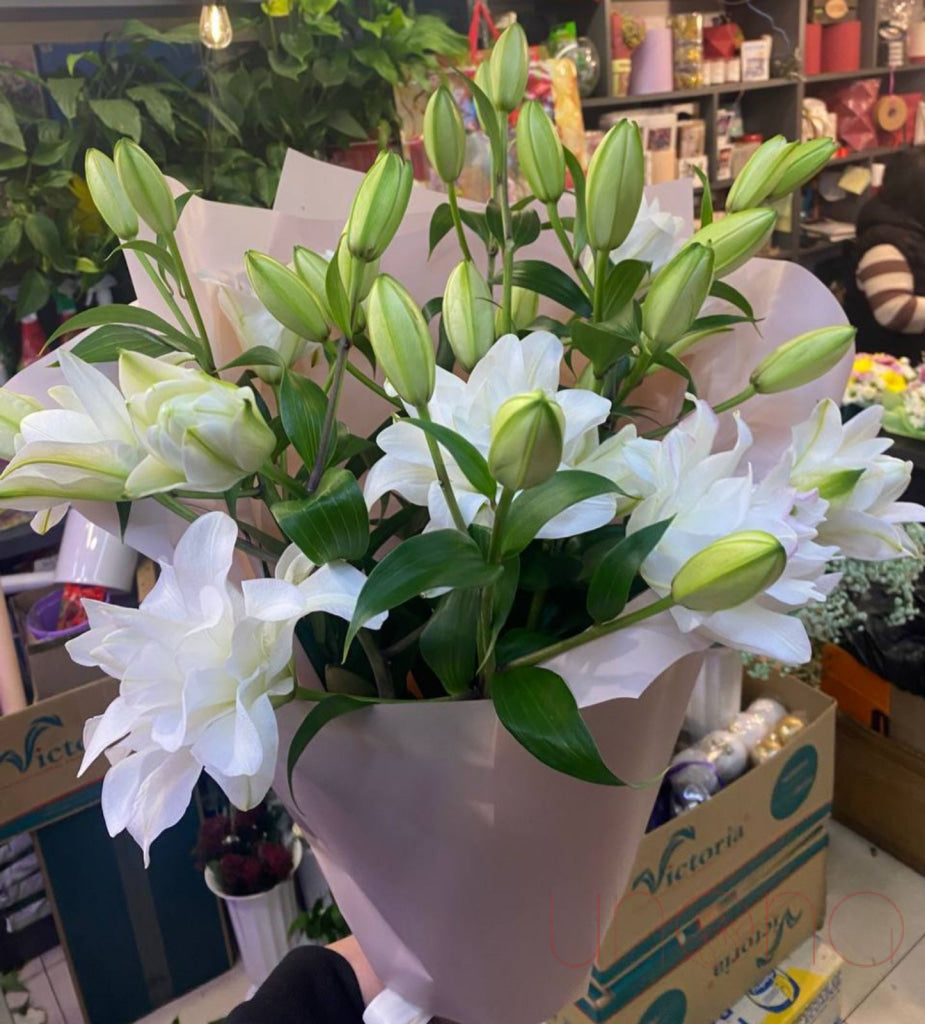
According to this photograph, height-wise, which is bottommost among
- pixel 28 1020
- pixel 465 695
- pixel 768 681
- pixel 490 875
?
pixel 28 1020

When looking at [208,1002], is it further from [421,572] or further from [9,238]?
[421,572]

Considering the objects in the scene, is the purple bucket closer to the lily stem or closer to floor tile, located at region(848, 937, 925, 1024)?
the lily stem

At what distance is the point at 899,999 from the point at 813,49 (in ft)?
11.6

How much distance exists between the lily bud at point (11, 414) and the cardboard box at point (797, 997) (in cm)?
162

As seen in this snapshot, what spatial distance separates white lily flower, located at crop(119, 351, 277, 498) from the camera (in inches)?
14.6

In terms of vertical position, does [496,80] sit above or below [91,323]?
above

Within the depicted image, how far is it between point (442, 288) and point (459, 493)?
0.76ft

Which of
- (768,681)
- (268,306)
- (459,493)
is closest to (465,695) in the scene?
(459,493)

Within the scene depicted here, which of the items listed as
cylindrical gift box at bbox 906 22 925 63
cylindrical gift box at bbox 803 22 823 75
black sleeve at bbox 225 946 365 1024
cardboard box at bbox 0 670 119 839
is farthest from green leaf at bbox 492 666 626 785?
cylindrical gift box at bbox 906 22 925 63

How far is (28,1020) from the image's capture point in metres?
1.83

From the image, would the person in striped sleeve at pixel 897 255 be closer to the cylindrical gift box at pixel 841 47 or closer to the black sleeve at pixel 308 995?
the cylindrical gift box at pixel 841 47

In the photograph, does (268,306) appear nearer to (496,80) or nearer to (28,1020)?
(496,80)

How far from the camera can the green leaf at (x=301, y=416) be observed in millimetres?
433

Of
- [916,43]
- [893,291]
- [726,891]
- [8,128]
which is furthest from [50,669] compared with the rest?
[916,43]
